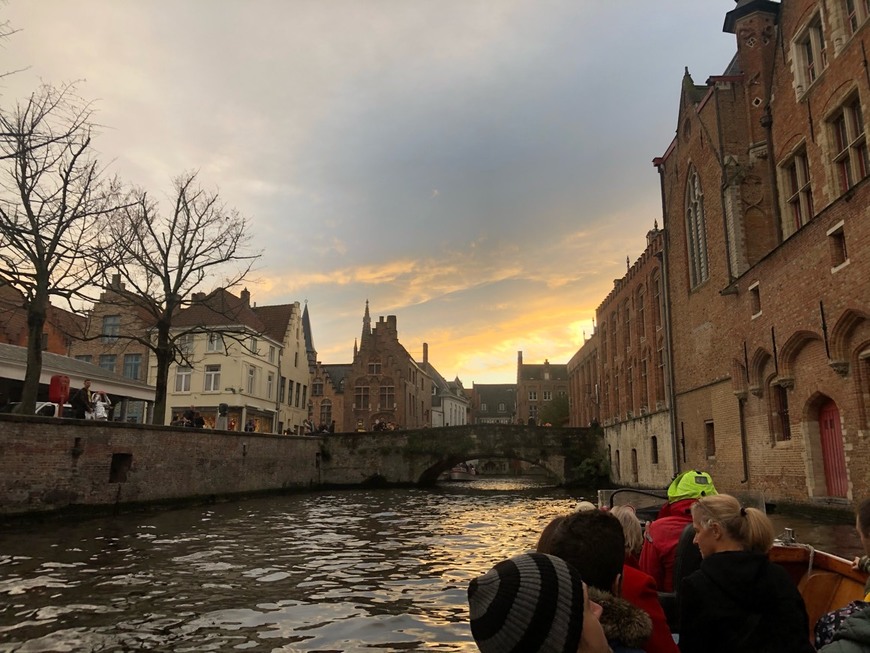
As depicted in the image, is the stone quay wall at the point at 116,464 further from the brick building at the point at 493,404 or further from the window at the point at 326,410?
the brick building at the point at 493,404

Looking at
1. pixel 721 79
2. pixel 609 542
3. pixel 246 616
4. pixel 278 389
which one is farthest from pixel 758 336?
pixel 278 389

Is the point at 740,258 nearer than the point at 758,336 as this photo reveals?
No

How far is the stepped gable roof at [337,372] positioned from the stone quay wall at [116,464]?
31.4m

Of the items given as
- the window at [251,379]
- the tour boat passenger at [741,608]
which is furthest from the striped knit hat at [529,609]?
the window at [251,379]

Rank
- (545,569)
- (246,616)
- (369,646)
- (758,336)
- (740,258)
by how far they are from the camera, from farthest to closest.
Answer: (740,258) → (758,336) → (246,616) → (369,646) → (545,569)

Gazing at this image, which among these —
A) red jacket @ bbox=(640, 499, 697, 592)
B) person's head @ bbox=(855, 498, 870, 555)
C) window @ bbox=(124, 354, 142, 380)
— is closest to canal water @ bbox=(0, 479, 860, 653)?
red jacket @ bbox=(640, 499, 697, 592)

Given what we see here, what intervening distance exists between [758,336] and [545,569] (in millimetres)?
16615

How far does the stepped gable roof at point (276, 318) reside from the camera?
41759mm

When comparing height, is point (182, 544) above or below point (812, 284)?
below

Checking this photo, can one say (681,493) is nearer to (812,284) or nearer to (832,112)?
(812,284)

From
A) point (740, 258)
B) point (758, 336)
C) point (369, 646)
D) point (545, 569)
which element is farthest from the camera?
point (740, 258)

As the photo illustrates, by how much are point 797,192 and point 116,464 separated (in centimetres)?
1969

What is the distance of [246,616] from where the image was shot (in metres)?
6.15

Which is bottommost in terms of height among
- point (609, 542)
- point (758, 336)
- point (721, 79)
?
point (609, 542)
